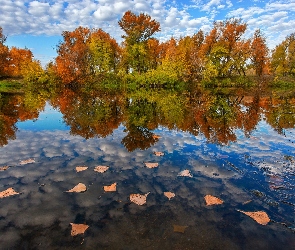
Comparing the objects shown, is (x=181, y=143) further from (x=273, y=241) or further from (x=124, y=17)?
(x=124, y=17)

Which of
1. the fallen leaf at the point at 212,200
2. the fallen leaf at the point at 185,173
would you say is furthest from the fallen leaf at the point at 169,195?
the fallen leaf at the point at 185,173

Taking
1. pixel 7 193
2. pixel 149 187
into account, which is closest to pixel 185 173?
pixel 149 187

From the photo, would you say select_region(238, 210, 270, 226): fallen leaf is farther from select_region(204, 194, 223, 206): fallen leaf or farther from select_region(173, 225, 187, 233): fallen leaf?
select_region(173, 225, 187, 233): fallen leaf

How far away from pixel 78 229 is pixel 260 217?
415 centimetres

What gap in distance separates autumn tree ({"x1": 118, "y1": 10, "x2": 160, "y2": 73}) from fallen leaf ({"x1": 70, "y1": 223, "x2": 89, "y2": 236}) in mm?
52572

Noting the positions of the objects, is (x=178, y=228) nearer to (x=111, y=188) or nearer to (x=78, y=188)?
(x=111, y=188)

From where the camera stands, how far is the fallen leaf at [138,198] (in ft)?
19.9

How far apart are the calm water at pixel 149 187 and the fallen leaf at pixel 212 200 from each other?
0.13 meters

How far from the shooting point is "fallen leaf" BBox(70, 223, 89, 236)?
16.0ft

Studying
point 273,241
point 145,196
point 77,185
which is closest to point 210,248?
point 273,241

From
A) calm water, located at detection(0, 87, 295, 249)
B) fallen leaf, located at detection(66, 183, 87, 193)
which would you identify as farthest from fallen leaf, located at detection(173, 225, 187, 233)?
fallen leaf, located at detection(66, 183, 87, 193)

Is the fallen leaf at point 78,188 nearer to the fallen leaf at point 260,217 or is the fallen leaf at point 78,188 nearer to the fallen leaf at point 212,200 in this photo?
the fallen leaf at point 212,200

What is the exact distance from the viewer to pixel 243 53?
55.0m

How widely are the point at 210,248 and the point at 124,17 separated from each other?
5807 centimetres
